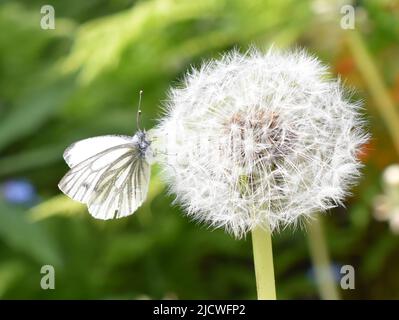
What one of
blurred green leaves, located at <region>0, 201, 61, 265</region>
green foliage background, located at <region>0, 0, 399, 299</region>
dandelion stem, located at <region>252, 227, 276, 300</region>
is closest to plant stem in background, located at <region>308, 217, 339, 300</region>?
green foliage background, located at <region>0, 0, 399, 299</region>

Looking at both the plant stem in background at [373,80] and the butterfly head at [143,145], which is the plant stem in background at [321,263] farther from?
the butterfly head at [143,145]

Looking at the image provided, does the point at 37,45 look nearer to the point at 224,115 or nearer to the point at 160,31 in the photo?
the point at 160,31

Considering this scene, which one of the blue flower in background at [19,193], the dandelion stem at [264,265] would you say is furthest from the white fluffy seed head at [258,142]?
the blue flower in background at [19,193]

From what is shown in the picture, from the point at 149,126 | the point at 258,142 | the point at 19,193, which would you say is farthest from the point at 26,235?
the point at 258,142

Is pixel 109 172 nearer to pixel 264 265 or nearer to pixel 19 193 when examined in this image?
pixel 264 265

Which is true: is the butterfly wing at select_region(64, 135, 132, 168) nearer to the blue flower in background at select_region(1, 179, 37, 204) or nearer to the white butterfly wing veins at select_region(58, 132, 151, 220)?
the white butterfly wing veins at select_region(58, 132, 151, 220)

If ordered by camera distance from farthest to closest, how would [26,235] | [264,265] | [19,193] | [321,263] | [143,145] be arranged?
[19,193], [26,235], [321,263], [143,145], [264,265]
